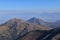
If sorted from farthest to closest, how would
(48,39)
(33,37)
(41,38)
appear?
(33,37)
(41,38)
(48,39)

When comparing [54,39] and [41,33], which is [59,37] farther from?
[41,33]

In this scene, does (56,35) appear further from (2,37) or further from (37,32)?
(2,37)

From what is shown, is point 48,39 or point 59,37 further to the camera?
point 48,39

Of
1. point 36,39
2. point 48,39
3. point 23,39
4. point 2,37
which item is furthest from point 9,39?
point 48,39

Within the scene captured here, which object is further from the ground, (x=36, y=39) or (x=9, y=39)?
(x=36, y=39)

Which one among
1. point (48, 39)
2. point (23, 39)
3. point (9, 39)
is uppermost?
point (48, 39)

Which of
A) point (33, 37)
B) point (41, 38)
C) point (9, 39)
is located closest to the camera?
point (41, 38)

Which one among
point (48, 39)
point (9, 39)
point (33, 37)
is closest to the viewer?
point (48, 39)

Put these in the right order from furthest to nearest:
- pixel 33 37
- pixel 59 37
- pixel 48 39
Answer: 1. pixel 33 37
2. pixel 48 39
3. pixel 59 37

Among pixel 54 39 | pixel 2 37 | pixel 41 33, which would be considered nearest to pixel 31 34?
pixel 41 33
